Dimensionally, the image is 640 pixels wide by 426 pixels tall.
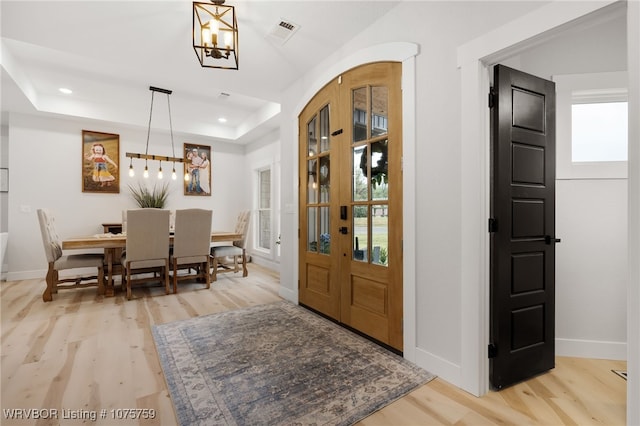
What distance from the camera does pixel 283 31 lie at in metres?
2.68

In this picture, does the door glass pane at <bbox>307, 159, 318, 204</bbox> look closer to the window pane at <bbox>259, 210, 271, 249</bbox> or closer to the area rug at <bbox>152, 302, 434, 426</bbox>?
the area rug at <bbox>152, 302, 434, 426</bbox>

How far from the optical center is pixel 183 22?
2.55 m

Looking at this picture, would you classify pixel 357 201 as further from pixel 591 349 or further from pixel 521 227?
pixel 591 349

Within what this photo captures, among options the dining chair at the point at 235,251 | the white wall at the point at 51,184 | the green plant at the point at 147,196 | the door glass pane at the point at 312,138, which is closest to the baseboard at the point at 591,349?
the door glass pane at the point at 312,138

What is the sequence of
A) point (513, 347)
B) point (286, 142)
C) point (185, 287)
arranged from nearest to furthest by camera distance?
point (513, 347) < point (286, 142) < point (185, 287)

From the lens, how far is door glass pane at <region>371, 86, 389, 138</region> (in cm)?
242

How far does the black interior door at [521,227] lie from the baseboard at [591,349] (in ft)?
1.21

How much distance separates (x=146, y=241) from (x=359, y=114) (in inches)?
127

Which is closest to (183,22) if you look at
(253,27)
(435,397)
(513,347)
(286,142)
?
(253,27)

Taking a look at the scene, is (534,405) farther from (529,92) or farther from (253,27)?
(253,27)

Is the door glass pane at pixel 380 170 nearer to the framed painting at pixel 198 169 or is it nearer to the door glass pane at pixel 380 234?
the door glass pane at pixel 380 234

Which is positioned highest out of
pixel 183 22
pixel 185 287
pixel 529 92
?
pixel 183 22

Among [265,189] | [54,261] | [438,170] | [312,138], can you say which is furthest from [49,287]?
[438,170]

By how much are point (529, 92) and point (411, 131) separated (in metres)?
0.81
